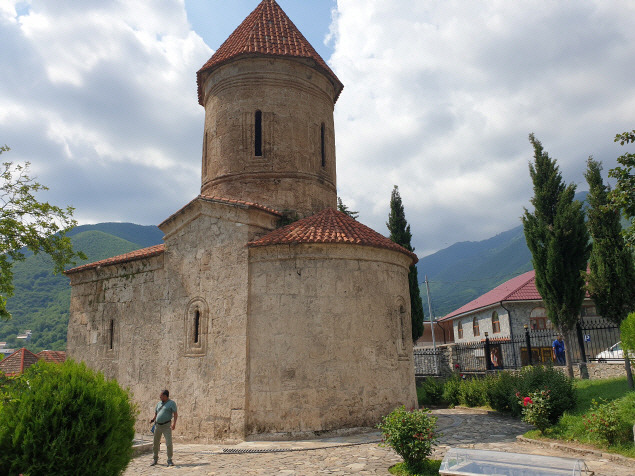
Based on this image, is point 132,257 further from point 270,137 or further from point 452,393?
point 452,393

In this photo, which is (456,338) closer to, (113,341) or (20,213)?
(113,341)

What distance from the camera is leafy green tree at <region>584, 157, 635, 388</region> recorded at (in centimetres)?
1157

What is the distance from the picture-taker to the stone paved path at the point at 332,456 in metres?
6.24

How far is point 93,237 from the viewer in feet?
239

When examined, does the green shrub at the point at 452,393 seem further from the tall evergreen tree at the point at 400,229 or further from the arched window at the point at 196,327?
the arched window at the point at 196,327

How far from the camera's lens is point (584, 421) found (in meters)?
7.26

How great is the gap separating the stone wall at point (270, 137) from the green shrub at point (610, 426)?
292 inches

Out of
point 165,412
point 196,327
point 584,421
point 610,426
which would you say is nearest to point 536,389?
point 584,421

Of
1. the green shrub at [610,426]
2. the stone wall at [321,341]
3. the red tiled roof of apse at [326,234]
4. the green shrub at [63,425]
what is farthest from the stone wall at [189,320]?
the green shrub at [610,426]

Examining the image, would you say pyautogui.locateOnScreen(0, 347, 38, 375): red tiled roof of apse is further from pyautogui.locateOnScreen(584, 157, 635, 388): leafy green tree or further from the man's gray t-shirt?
pyautogui.locateOnScreen(584, 157, 635, 388): leafy green tree

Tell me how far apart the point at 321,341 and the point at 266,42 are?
8367mm

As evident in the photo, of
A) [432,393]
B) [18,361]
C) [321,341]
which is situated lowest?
[432,393]

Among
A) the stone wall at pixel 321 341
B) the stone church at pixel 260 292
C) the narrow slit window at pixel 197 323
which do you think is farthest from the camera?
the narrow slit window at pixel 197 323

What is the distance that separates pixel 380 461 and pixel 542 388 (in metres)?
4.08
